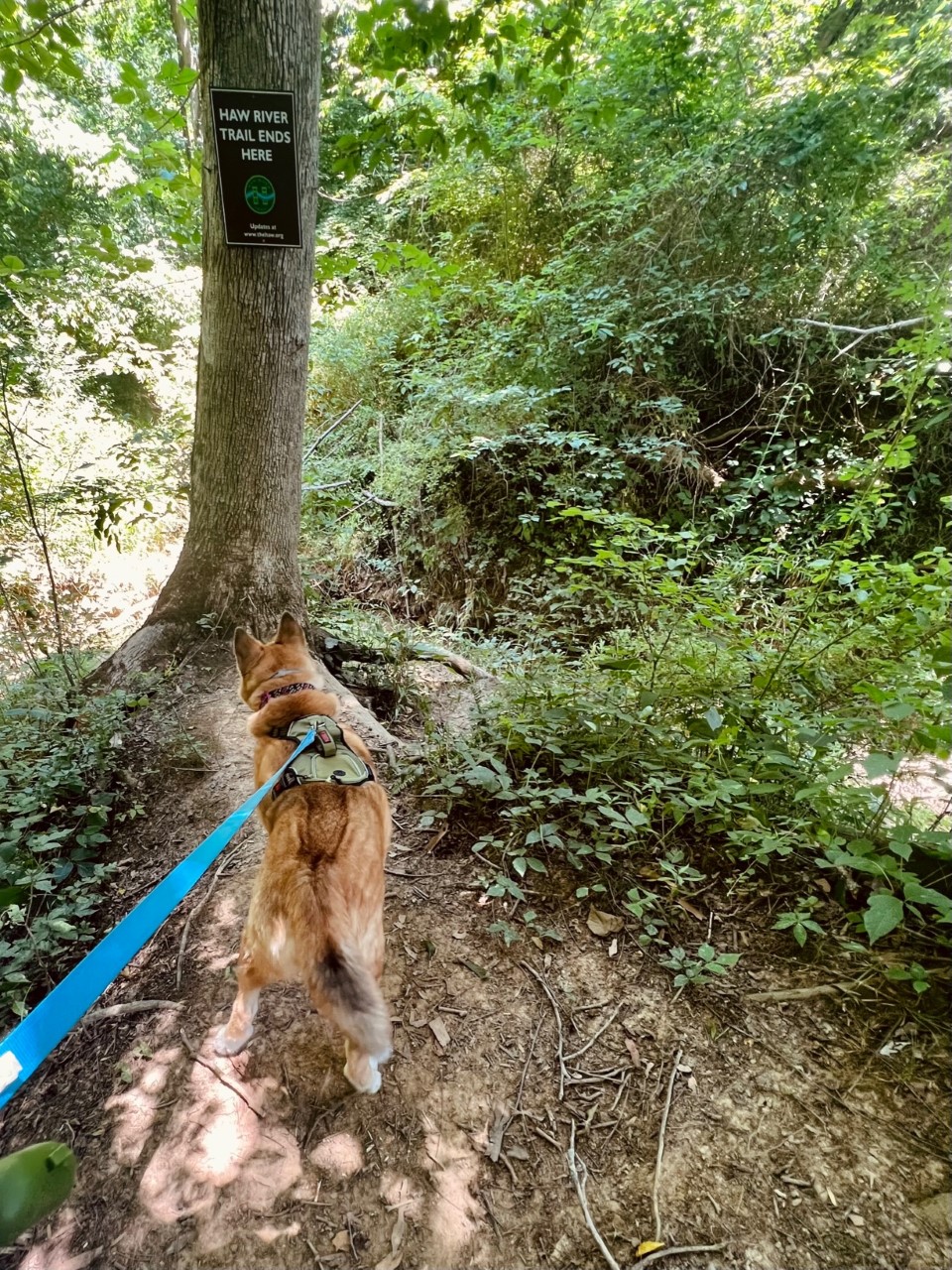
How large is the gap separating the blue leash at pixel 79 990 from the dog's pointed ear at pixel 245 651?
1529mm

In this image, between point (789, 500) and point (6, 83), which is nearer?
point (6, 83)

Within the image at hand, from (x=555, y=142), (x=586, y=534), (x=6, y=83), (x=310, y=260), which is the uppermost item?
(x=555, y=142)

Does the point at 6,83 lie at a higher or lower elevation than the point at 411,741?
higher

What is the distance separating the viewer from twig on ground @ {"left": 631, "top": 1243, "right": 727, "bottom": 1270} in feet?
4.73

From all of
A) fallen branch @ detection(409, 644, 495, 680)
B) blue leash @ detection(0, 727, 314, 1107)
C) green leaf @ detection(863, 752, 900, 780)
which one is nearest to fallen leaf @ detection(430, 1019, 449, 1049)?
blue leash @ detection(0, 727, 314, 1107)

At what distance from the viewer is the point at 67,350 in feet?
25.3

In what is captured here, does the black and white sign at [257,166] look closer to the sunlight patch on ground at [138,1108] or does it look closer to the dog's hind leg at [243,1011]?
the dog's hind leg at [243,1011]

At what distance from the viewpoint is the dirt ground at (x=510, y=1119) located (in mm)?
1494

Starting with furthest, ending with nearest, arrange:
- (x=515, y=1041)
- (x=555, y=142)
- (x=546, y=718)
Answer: (x=555, y=142) → (x=546, y=718) → (x=515, y=1041)

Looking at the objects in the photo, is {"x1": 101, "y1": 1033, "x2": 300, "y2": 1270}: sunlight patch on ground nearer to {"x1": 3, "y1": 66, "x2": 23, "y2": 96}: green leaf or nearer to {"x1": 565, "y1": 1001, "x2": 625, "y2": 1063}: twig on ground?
{"x1": 565, "y1": 1001, "x2": 625, "y2": 1063}: twig on ground

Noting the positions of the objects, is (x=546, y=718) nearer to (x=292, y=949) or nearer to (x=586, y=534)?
(x=292, y=949)

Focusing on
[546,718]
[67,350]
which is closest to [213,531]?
[546,718]

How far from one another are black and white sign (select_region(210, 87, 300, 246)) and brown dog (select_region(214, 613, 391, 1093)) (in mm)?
2891

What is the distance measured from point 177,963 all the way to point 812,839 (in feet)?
8.80
